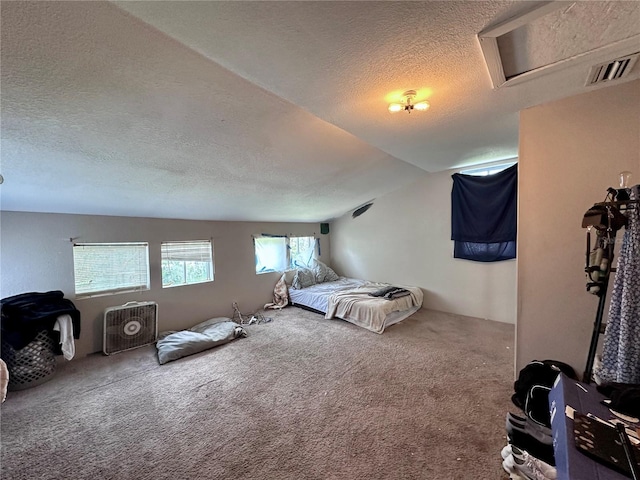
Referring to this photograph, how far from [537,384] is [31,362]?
4239 mm

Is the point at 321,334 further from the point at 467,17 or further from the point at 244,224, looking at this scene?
the point at 467,17

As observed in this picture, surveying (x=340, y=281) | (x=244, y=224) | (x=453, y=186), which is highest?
(x=453, y=186)

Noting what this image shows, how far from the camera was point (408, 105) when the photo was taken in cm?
173

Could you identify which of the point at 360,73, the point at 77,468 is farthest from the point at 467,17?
the point at 77,468

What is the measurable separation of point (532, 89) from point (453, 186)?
2472 millimetres

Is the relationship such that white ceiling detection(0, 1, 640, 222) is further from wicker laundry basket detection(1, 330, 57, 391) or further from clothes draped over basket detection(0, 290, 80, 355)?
wicker laundry basket detection(1, 330, 57, 391)

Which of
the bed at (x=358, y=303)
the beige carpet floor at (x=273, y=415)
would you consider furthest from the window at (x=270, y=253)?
the beige carpet floor at (x=273, y=415)

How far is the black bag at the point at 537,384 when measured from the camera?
1.68 m

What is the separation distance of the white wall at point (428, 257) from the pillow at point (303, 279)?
1028 mm

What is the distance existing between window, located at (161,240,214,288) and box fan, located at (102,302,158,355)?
0.45 metres

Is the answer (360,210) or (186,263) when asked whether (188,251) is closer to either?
(186,263)

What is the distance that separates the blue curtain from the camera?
3.45 metres

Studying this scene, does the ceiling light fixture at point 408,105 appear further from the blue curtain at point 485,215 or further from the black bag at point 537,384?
the blue curtain at point 485,215

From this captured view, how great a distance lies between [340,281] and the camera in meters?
5.30
